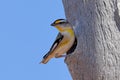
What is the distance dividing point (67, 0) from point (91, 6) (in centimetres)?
46

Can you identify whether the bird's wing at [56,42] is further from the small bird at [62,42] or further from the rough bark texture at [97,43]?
the rough bark texture at [97,43]

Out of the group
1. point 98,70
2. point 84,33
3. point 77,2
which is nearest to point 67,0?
point 77,2

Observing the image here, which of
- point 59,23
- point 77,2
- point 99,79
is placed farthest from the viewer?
point 59,23

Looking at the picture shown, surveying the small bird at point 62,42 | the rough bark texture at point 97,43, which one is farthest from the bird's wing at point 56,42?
the rough bark texture at point 97,43

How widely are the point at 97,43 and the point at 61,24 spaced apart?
4.00 ft

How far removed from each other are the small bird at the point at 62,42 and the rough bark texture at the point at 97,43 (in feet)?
1.56

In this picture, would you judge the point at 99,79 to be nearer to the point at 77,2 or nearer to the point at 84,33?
the point at 84,33

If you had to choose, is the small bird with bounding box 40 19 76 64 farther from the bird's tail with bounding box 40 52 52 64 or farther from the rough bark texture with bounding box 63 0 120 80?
the rough bark texture with bounding box 63 0 120 80

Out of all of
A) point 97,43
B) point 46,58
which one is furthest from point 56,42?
point 97,43

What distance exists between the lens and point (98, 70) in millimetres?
6156

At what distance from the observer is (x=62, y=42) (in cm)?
726

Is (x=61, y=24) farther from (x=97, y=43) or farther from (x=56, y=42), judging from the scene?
(x=97, y=43)

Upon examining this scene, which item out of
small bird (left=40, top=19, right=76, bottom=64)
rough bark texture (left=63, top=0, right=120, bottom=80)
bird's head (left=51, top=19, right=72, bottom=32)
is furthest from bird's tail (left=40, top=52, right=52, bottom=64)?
rough bark texture (left=63, top=0, right=120, bottom=80)

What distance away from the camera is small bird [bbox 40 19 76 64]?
7089mm
